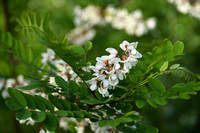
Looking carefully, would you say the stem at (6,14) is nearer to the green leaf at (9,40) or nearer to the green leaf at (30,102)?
the green leaf at (9,40)

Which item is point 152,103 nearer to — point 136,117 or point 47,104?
point 136,117

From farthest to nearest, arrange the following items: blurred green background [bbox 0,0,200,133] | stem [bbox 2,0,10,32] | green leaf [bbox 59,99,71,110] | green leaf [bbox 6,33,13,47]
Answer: blurred green background [bbox 0,0,200,133], stem [bbox 2,0,10,32], green leaf [bbox 6,33,13,47], green leaf [bbox 59,99,71,110]

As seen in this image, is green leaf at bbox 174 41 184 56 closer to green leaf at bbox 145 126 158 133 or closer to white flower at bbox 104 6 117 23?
green leaf at bbox 145 126 158 133

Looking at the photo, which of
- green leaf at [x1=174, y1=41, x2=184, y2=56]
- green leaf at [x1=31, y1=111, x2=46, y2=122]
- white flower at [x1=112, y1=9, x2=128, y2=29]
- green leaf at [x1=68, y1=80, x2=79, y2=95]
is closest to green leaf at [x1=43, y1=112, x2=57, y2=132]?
green leaf at [x1=31, y1=111, x2=46, y2=122]

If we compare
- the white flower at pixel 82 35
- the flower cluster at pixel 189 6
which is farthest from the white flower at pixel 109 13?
the flower cluster at pixel 189 6

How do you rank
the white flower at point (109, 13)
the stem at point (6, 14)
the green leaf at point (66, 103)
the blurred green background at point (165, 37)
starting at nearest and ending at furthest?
the green leaf at point (66, 103) → the stem at point (6, 14) → the white flower at point (109, 13) → the blurred green background at point (165, 37)

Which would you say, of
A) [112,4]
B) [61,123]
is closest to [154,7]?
[112,4]
